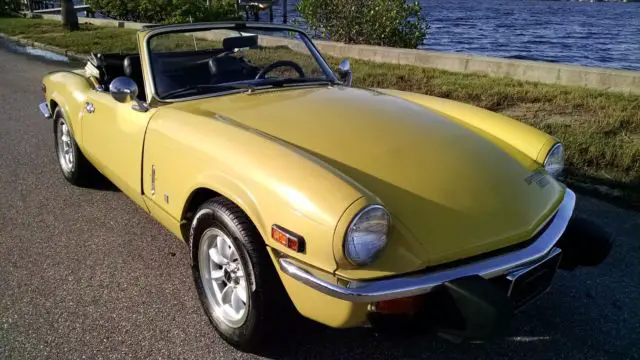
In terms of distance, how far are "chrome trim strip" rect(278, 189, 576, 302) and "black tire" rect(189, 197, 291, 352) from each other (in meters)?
0.11

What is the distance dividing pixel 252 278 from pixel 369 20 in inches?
358

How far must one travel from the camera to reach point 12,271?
2.97 metres

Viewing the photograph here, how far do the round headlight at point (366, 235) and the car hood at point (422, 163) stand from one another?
14 cm

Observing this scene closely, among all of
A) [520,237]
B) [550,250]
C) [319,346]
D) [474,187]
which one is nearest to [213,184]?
[319,346]

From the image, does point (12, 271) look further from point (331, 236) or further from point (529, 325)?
point (529, 325)

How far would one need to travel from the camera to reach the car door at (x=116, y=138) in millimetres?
2980

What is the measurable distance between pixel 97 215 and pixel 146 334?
5.16 feet

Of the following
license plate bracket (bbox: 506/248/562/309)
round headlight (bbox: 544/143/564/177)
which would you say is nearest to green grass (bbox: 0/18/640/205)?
round headlight (bbox: 544/143/564/177)

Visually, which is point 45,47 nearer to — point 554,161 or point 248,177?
point 248,177

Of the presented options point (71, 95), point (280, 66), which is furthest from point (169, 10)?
point (280, 66)

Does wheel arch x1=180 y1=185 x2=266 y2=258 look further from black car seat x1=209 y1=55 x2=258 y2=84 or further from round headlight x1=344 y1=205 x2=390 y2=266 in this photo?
black car seat x1=209 y1=55 x2=258 y2=84

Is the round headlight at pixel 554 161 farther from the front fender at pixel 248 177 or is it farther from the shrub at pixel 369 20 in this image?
the shrub at pixel 369 20

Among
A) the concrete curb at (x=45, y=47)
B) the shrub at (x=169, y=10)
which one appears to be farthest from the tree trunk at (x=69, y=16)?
the shrub at (x=169, y=10)

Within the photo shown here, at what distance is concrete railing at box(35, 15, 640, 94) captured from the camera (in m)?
6.59
